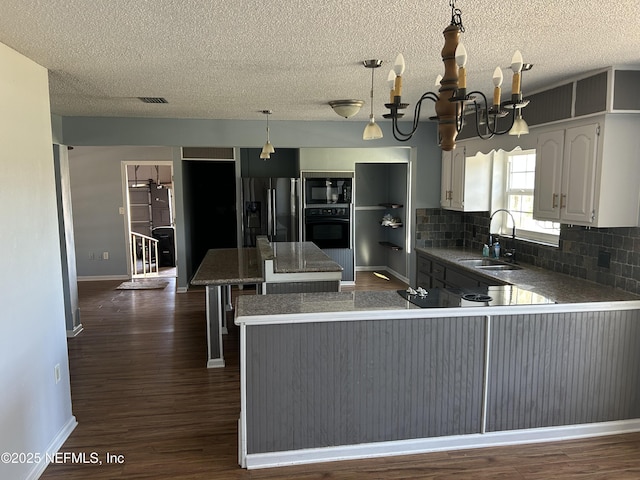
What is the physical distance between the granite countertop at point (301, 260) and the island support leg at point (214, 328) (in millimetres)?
583

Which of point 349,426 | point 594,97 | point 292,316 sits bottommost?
point 349,426

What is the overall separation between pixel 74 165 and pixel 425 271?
6130 millimetres

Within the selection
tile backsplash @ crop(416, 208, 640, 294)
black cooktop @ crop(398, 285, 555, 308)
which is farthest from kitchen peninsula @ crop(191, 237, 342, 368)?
tile backsplash @ crop(416, 208, 640, 294)

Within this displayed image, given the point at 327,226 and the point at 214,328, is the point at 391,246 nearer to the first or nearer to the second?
the point at 327,226

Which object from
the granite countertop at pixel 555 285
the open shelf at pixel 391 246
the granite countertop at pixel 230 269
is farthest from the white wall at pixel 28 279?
the open shelf at pixel 391 246

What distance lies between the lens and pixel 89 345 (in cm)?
463

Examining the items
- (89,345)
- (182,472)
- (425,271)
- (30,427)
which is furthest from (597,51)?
(89,345)

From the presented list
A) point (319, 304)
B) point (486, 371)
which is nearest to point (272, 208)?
point (319, 304)

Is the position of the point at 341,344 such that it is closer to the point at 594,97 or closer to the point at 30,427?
the point at 30,427

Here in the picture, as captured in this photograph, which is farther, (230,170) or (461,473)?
(230,170)

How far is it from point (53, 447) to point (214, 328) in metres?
1.52

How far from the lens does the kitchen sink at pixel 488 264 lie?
13.8 feet

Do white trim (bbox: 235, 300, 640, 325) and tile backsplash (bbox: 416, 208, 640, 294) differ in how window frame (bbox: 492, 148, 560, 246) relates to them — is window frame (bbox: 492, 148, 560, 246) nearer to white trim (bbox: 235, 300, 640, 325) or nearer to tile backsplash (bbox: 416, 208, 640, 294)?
tile backsplash (bbox: 416, 208, 640, 294)

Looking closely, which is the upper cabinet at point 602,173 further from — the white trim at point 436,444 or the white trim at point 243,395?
the white trim at point 243,395
